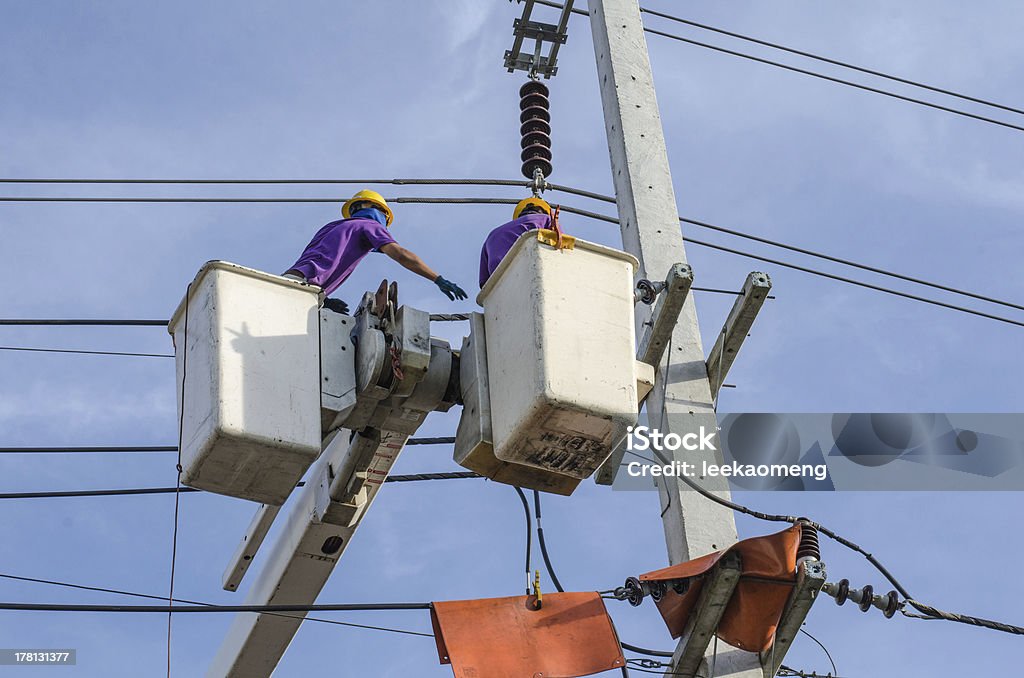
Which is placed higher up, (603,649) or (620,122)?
(620,122)

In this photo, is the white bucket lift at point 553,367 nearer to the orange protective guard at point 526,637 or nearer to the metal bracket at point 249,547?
the orange protective guard at point 526,637

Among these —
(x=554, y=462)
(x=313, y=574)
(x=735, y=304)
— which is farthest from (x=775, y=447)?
(x=313, y=574)

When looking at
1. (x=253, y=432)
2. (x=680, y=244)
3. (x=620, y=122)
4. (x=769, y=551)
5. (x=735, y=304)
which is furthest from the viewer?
(x=620, y=122)

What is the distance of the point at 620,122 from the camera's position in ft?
22.4

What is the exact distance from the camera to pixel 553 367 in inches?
193

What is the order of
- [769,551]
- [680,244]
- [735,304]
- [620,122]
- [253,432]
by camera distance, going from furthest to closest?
[620,122] < [680,244] < [735,304] < [769,551] < [253,432]

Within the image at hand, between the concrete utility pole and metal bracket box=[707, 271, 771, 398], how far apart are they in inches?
1.9

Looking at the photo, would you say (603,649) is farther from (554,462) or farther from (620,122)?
(620,122)

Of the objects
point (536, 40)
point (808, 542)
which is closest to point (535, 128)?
point (536, 40)

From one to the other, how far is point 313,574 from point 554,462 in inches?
65.4

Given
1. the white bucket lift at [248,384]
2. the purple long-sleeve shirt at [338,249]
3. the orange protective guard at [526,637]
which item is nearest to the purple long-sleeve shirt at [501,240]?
the purple long-sleeve shirt at [338,249]

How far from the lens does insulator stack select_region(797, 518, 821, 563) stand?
5.40 m

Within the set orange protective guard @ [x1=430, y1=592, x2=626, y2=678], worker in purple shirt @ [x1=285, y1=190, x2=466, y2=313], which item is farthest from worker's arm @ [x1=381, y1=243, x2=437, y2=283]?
orange protective guard @ [x1=430, y1=592, x2=626, y2=678]

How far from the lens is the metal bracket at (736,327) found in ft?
19.2
